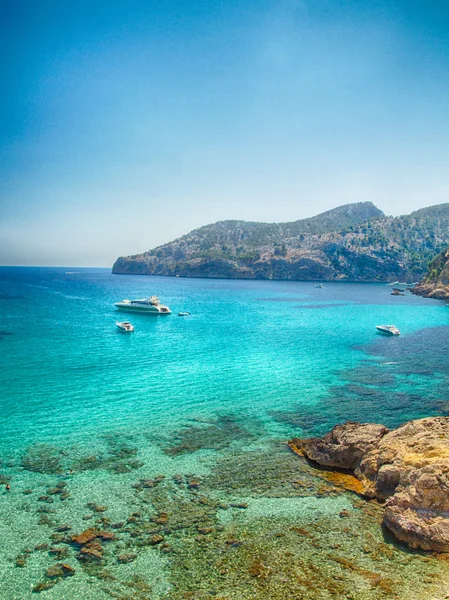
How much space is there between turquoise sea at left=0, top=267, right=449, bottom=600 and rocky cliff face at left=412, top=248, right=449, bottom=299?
80.2 meters

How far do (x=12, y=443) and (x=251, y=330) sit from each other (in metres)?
41.1

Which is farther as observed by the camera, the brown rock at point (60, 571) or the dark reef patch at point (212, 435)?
the dark reef patch at point (212, 435)

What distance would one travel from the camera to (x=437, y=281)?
398ft

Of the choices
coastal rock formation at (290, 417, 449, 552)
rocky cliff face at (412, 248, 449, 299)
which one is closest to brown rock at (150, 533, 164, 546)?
coastal rock formation at (290, 417, 449, 552)

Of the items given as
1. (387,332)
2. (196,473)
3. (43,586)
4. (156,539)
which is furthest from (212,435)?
(387,332)

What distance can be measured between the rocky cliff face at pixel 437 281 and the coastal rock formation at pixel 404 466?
106 meters

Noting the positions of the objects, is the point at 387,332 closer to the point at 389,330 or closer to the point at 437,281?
the point at 389,330

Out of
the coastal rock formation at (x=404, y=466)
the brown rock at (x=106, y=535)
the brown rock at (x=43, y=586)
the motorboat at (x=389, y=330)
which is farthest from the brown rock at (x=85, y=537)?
the motorboat at (x=389, y=330)

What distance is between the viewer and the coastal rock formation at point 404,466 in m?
13.2

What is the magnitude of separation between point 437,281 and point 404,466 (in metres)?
121

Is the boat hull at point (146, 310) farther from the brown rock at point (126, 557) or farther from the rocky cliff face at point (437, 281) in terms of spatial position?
the rocky cliff face at point (437, 281)

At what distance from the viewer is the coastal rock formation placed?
13.2 meters

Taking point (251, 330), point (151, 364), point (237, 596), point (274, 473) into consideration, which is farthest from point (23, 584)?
point (251, 330)

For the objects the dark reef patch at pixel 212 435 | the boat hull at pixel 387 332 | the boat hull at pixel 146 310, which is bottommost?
the dark reef patch at pixel 212 435
